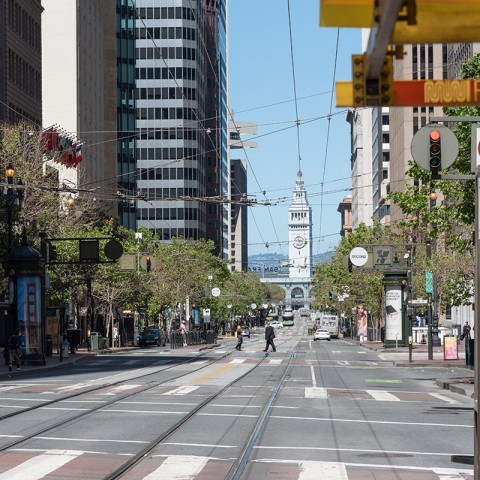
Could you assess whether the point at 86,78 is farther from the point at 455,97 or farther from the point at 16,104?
the point at 455,97

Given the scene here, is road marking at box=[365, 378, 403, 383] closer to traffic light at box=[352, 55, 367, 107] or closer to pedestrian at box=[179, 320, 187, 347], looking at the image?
traffic light at box=[352, 55, 367, 107]

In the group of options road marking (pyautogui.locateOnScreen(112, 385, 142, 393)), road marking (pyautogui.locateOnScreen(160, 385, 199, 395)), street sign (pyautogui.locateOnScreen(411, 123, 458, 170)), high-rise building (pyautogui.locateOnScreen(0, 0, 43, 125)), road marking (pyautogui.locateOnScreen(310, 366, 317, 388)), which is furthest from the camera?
high-rise building (pyautogui.locateOnScreen(0, 0, 43, 125))

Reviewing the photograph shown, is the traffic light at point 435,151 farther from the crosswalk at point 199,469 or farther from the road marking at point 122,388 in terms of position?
the road marking at point 122,388

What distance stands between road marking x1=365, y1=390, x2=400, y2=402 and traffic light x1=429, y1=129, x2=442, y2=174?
17040 millimetres

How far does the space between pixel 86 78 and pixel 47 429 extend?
109 m

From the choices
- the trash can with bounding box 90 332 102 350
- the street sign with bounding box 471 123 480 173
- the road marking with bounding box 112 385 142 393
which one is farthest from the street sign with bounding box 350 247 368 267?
the street sign with bounding box 471 123 480 173

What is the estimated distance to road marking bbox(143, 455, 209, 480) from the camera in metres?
15.6

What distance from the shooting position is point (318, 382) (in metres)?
41.6

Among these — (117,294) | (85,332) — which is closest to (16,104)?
Answer: (117,294)

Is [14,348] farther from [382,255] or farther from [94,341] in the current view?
[382,255]

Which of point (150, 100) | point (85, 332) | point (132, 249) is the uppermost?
point (150, 100)

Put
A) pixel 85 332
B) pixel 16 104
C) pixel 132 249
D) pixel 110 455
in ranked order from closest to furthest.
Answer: pixel 110 455 < pixel 16 104 < pixel 132 249 < pixel 85 332

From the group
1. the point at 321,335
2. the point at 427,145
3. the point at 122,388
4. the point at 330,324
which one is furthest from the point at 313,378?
the point at 330,324

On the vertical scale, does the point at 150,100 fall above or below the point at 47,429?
above
